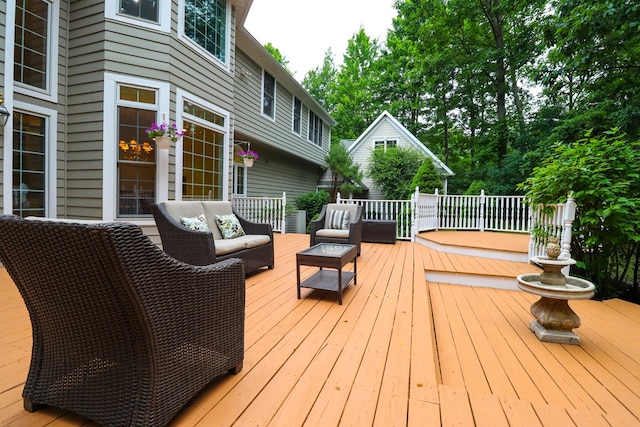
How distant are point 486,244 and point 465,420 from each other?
5418 mm

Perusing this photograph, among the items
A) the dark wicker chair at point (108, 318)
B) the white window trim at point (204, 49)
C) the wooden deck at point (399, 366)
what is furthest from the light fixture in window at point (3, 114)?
the dark wicker chair at point (108, 318)

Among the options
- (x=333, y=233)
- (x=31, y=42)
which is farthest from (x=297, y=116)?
(x=31, y=42)

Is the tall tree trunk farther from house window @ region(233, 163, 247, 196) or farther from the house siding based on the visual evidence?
the house siding

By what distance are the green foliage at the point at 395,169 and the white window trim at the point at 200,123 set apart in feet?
24.8

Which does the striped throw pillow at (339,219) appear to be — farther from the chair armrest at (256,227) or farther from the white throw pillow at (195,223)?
the white throw pillow at (195,223)

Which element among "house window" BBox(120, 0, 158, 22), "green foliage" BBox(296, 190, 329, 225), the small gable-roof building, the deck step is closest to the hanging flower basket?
"house window" BBox(120, 0, 158, 22)

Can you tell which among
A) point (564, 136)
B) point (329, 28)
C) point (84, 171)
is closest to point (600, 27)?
point (564, 136)

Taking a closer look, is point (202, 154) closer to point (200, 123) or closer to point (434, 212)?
point (200, 123)

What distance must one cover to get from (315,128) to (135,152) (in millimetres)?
9573

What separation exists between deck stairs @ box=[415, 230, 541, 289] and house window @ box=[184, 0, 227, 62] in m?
5.75

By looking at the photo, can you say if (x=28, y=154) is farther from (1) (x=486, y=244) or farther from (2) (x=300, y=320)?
(1) (x=486, y=244)

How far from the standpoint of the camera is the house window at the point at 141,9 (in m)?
4.68

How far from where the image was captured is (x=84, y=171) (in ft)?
15.4

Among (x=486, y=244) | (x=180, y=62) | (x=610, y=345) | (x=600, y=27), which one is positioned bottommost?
(x=610, y=345)
